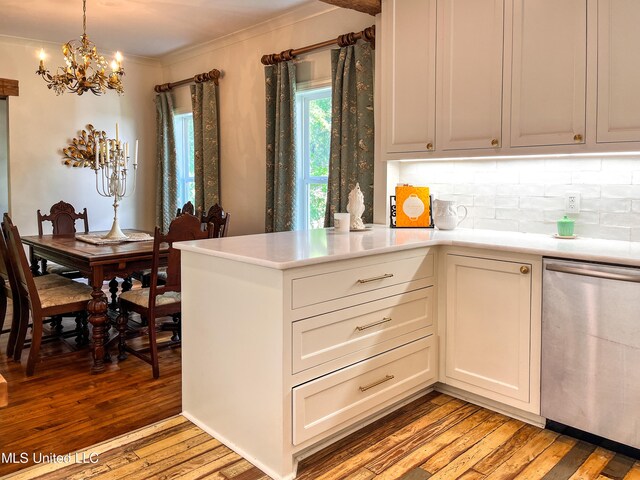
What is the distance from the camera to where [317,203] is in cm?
438

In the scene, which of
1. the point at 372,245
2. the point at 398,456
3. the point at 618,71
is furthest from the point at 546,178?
the point at 398,456

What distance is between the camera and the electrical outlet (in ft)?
8.95

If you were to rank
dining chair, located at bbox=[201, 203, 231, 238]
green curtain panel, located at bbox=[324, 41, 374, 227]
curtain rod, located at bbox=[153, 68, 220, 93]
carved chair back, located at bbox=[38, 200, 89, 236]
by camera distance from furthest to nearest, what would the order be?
curtain rod, located at bbox=[153, 68, 220, 93]
carved chair back, located at bbox=[38, 200, 89, 236]
dining chair, located at bbox=[201, 203, 231, 238]
green curtain panel, located at bbox=[324, 41, 374, 227]

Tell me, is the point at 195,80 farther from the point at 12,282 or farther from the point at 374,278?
the point at 374,278

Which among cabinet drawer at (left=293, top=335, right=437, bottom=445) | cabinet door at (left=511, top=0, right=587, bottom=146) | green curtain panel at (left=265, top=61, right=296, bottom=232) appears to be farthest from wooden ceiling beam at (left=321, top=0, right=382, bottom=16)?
cabinet drawer at (left=293, top=335, right=437, bottom=445)

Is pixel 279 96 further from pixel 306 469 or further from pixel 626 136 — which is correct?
pixel 306 469

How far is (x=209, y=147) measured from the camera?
5.08 metres

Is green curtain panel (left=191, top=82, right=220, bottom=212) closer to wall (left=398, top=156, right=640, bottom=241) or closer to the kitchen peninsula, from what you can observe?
wall (left=398, top=156, right=640, bottom=241)

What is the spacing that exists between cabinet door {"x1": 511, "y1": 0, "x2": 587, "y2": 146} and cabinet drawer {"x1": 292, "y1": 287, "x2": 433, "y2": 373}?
3.19 ft

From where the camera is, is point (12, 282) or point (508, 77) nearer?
point (508, 77)

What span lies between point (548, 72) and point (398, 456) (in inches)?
75.1

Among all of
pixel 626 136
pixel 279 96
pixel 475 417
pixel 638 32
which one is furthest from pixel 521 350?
pixel 279 96

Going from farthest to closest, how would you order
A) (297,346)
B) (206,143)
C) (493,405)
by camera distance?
1. (206,143)
2. (493,405)
3. (297,346)

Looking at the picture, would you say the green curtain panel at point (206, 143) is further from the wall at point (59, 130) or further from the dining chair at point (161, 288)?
the dining chair at point (161, 288)
